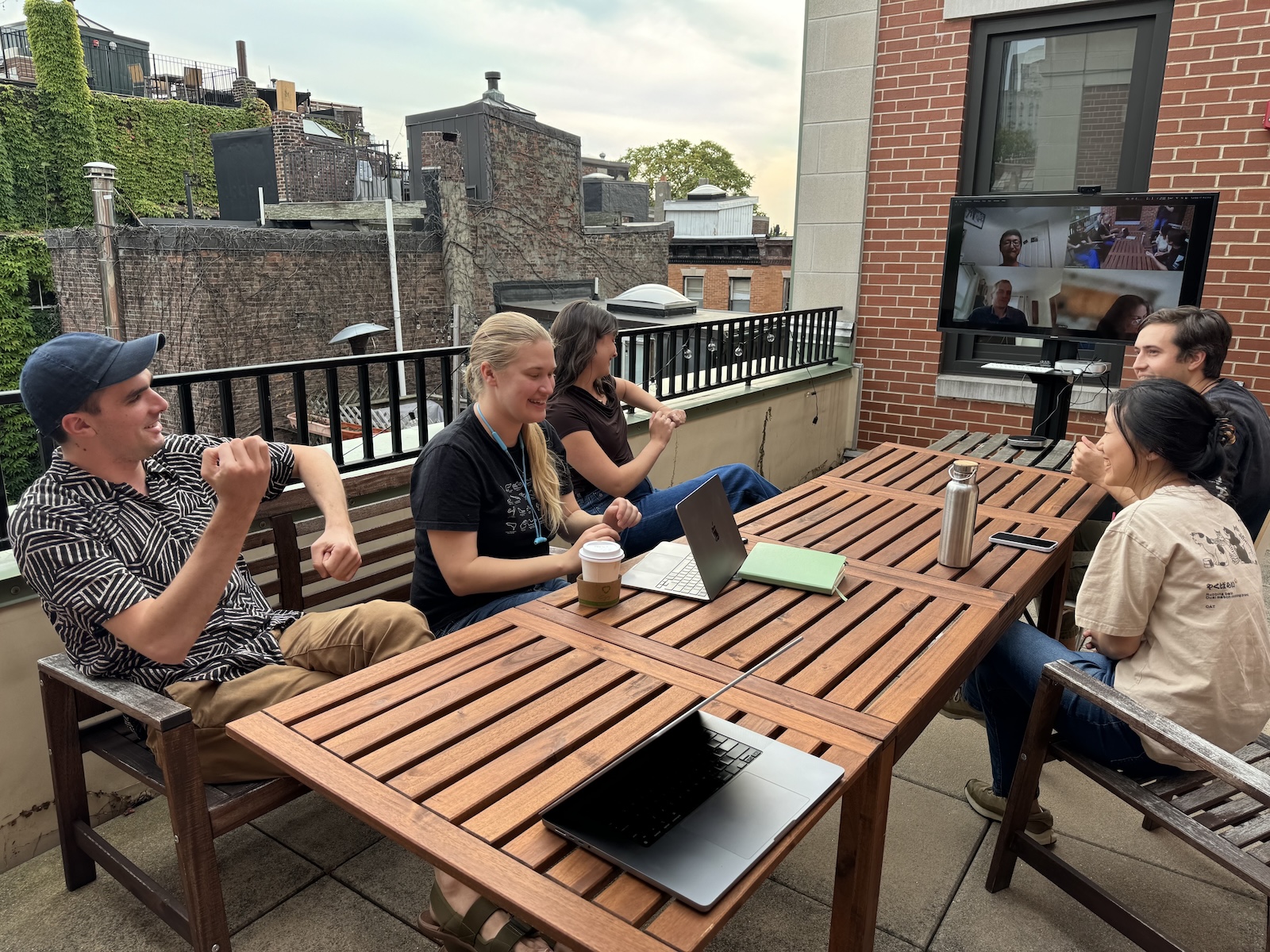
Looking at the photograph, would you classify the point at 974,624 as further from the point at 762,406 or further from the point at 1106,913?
the point at 762,406

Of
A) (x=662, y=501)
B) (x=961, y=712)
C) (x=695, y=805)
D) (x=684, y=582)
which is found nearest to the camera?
(x=695, y=805)

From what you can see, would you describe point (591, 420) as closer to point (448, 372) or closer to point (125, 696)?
point (448, 372)

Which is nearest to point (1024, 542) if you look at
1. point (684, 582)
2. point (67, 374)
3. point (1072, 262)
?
point (684, 582)

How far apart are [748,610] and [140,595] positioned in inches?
47.0

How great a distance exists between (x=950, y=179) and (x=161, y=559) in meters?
4.94

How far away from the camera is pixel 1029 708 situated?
75.7 inches

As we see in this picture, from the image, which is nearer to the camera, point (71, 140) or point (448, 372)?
point (448, 372)

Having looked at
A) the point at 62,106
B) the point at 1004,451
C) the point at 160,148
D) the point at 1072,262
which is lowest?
the point at 1004,451

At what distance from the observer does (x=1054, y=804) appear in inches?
89.3

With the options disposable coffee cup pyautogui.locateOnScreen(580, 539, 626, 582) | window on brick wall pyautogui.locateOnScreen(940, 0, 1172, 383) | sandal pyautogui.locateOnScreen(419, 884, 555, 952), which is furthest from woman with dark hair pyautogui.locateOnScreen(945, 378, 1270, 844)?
window on brick wall pyautogui.locateOnScreen(940, 0, 1172, 383)

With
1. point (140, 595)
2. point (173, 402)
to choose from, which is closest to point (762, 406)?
point (140, 595)

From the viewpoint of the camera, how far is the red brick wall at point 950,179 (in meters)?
4.22

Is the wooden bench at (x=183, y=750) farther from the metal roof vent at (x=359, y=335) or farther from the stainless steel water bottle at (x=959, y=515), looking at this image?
the metal roof vent at (x=359, y=335)

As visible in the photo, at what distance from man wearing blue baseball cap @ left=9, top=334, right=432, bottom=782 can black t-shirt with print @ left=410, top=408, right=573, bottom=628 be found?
0.19 m
